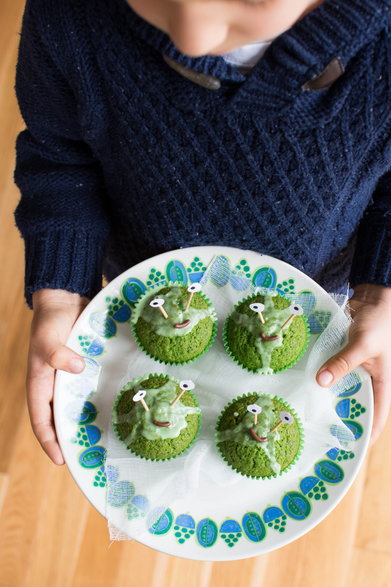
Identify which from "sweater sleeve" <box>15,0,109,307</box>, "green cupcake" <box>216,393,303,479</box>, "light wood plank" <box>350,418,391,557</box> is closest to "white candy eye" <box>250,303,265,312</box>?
"green cupcake" <box>216,393,303,479</box>

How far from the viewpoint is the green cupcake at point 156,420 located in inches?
29.6

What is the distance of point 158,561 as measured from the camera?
4.16 ft

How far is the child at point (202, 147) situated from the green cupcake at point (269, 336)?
7cm

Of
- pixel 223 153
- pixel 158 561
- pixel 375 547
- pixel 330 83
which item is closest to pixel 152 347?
pixel 223 153

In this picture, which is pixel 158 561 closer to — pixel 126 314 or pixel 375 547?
pixel 375 547

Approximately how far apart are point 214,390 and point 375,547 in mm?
741

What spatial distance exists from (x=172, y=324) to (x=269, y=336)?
14 centimetres

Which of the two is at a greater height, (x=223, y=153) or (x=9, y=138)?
(x=223, y=153)

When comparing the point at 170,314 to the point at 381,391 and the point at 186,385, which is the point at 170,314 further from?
the point at 381,391

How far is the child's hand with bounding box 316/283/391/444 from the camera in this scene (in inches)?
27.8

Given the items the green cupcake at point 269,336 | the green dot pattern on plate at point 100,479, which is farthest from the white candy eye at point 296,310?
the green dot pattern on plate at point 100,479

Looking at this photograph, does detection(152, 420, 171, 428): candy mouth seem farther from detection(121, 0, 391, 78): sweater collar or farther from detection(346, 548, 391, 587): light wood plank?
detection(346, 548, 391, 587): light wood plank

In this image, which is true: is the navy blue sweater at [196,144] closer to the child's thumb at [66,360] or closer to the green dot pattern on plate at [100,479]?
the child's thumb at [66,360]

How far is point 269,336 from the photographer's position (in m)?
0.79
